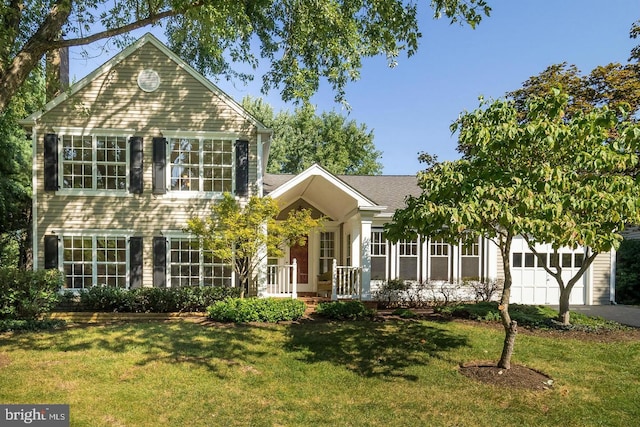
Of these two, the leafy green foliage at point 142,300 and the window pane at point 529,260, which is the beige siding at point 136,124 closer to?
the leafy green foliage at point 142,300

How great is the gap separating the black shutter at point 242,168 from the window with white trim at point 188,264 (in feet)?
6.56

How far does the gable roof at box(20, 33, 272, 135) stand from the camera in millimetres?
11766

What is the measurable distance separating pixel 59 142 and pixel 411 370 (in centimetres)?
1092

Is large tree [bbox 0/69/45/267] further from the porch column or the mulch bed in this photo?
the mulch bed

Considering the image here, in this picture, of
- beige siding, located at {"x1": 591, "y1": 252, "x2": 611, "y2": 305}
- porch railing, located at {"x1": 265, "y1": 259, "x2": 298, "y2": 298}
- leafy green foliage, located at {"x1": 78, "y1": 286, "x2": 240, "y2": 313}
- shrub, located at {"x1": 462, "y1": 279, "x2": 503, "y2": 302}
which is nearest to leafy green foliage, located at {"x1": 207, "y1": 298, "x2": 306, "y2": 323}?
leafy green foliage, located at {"x1": 78, "y1": 286, "x2": 240, "y2": 313}

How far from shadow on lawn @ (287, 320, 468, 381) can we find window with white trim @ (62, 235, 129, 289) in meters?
5.57

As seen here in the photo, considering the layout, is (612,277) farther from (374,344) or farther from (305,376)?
(305,376)

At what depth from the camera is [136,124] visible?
12.2m

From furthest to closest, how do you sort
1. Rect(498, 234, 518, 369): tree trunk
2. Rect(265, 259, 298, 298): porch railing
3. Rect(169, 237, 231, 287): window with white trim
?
Rect(265, 259, 298, 298): porch railing
Rect(169, 237, 231, 287): window with white trim
Rect(498, 234, 518, 369): tree trunk

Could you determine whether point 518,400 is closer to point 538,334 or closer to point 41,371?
point 538,334

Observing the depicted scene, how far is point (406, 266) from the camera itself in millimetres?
13945

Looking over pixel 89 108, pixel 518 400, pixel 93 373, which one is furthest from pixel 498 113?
pixel 89 108

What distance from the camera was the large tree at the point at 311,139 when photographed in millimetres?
32281

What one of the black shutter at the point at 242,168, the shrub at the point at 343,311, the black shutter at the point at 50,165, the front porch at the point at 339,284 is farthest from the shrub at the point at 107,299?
the shrub at the point at 343,311
